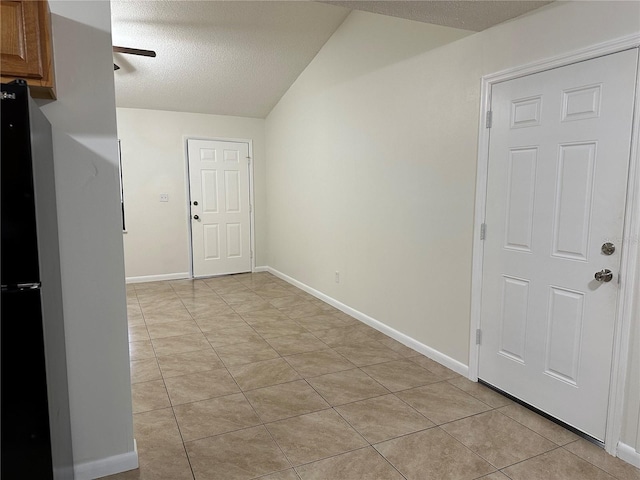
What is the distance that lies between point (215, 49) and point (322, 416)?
12.4ft

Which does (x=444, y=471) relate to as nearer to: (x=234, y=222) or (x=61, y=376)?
(x=61, y=376)

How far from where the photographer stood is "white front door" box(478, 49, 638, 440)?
2018 mm

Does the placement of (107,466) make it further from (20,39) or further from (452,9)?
(452,9)

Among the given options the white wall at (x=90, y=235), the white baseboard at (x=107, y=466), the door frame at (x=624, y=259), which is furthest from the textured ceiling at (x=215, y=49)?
the white baseboard at (x=107, y=466)

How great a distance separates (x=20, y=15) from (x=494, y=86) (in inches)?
94.6

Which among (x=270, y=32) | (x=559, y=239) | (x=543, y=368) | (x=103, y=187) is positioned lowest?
(x=543, y=368)

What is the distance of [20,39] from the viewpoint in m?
1.46

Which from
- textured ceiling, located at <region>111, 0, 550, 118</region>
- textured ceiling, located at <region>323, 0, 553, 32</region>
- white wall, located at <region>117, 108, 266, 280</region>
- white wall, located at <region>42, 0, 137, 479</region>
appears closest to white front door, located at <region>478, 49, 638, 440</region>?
textured ceiling, located at <region>323, 0, 553, 32</region>

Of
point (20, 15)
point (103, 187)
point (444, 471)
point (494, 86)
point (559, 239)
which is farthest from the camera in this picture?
point (494, 86)

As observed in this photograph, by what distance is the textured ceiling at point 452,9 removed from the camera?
217cm

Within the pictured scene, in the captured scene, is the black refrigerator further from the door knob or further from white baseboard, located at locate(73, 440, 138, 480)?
the door knob

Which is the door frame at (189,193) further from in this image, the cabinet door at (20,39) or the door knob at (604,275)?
the door knob at (604,275)

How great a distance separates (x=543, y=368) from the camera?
2.38 metres

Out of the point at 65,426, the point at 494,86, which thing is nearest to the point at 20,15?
the point at 65,426
